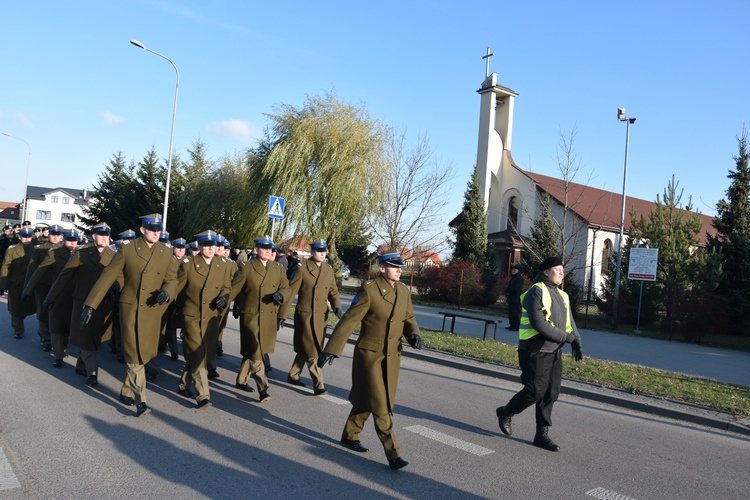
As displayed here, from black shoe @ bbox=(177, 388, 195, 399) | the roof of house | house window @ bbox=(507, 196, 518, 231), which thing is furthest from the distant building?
black shoe @ bbox=(177, 388, 195, 399)

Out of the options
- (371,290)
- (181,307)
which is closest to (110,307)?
(181,307)

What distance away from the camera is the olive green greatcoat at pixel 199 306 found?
650 centimetres

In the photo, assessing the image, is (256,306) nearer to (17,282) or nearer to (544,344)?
(544,344)

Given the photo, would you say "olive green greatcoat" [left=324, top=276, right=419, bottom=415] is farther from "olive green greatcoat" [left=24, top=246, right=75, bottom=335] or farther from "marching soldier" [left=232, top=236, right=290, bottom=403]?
"olive green greatcoat" [left=24, top=246, right=75, bottom=335]

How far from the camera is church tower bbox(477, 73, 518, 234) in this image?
34.5 m

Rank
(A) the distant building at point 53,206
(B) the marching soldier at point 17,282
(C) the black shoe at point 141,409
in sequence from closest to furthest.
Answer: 1. (C) the black shoe at point 141,409
2. (B) the marching soldier at point 17,282
3. (A) the distant building at point 53,206

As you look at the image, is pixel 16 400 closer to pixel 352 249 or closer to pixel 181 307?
pixel 181 307

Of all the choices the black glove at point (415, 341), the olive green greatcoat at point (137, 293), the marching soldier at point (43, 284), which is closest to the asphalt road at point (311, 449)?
the olive green greatcoat at point (137, 293)

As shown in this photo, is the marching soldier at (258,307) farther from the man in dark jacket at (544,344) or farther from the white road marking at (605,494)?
the white road marking at (605,494)

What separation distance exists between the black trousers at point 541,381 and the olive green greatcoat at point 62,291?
6037mm

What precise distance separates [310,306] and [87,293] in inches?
112

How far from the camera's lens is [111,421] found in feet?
18.9

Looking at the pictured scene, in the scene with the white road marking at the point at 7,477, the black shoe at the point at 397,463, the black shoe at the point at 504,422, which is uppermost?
the black shoe at the point at 504,422

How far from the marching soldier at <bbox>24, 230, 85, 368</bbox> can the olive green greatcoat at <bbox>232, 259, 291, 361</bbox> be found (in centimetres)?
227
